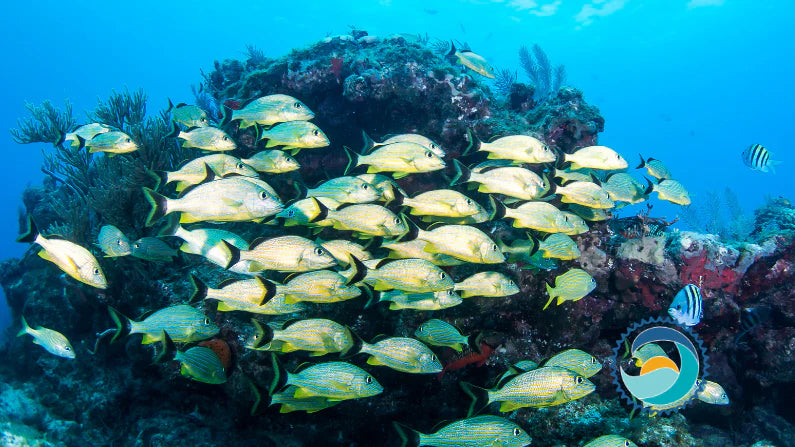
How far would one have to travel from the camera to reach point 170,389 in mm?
5047

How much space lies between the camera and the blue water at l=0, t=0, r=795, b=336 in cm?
5850

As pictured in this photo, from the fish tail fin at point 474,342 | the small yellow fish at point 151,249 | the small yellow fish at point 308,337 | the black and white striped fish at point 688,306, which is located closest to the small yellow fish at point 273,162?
the small yellow fish at point 151,249

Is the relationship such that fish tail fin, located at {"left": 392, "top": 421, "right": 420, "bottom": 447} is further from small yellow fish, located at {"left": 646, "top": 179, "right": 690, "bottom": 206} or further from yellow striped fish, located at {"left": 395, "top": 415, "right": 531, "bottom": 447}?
small yellow fish, located at {"left": 646, "top": 179, "right": 690, "bottom": 206}

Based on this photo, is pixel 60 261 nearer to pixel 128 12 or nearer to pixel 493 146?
pixel 493 146

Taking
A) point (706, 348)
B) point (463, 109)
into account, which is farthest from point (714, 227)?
point (463, 109)

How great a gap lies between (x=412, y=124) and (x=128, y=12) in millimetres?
105327

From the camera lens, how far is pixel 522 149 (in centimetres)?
451

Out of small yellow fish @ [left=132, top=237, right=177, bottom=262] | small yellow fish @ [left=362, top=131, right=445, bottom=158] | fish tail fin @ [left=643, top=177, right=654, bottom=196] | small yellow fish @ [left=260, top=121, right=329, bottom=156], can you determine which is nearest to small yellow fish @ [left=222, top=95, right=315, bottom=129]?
small yellow fish @ [left=260, top=121, right=329, bottom=156]

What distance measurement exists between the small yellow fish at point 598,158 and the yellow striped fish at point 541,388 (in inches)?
107

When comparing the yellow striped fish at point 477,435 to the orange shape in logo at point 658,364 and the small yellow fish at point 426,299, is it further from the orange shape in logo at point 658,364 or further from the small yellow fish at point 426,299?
the small yellow fish at point 426,299

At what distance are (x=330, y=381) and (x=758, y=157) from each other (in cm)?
976

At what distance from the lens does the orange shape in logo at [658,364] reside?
109 inches

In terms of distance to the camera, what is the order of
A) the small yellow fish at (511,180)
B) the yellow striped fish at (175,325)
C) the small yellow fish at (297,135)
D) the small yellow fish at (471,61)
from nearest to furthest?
the yellow striped fish at (175,325) → the small yellow fish at (511,180) → the small yellow fish at (297,135) → the small yellow fish at (471,61)

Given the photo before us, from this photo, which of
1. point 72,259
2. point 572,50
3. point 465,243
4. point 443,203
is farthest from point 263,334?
point 572,50
